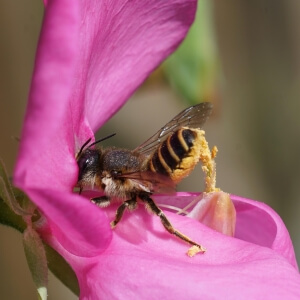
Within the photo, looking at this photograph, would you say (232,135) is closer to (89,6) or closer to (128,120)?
(128,120)

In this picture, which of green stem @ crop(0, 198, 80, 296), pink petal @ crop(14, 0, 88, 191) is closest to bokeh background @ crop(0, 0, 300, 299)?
green stem @ crop(0, 198, 80, 296)

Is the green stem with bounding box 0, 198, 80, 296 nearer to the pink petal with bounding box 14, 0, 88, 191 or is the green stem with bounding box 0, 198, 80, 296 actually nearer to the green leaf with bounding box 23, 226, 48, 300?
the green leaf with bounding box 23, 226, 48, 300

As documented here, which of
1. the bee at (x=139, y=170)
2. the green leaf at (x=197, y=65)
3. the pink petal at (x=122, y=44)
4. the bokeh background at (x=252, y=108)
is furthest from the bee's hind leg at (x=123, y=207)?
the bokeh background at (x=252, y=108)

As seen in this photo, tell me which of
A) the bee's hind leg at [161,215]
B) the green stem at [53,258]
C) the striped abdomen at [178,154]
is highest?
the striped abdomen at [178,154]

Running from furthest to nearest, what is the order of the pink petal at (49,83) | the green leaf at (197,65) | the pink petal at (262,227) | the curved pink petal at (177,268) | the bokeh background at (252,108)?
1. the bokeh background at (252,108)
2. the green leaf at (197,65)
3. the pink petal at (262,227)
4. the curved pink petal at (177,268)
5. the pink petal at (49,83)

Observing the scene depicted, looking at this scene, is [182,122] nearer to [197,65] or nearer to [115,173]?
[115,173]

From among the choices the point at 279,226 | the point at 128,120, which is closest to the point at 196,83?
the point at 279,226

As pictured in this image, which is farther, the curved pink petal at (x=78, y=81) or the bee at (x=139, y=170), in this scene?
the bee at (x=139, y=170)

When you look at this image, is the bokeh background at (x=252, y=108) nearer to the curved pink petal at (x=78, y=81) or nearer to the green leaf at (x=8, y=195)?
the curved pink petal at (x=78, y=81)
